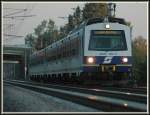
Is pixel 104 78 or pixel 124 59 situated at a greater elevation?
pixel 124 59

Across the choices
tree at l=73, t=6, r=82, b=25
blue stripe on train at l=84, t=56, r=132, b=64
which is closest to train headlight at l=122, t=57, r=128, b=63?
blue stripe on train at l=84, t=56, r=132, b=64

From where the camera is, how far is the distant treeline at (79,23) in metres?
39.2

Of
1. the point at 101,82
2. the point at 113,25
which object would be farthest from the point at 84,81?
the point at 113,25

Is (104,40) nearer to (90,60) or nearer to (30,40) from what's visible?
(90,60)

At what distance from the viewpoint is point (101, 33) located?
24.0 meters

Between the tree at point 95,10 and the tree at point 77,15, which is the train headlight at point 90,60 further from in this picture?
the tree at point 77,15

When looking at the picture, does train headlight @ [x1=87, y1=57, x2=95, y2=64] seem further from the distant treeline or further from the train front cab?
the distant treeline

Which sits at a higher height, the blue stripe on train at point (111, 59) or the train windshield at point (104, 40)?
the train windshield at point (104, 40)

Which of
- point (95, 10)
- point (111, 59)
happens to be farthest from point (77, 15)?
point (111, 59)

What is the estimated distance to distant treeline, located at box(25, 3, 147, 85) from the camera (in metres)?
39.2

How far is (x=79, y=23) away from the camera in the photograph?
56812 millimetres

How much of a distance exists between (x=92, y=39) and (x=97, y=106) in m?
12.4

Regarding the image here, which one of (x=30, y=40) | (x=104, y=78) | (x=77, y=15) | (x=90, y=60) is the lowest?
(x=104, y=78)

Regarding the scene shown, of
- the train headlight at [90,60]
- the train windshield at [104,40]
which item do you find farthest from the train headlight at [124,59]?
the train headlight at [90,60]
